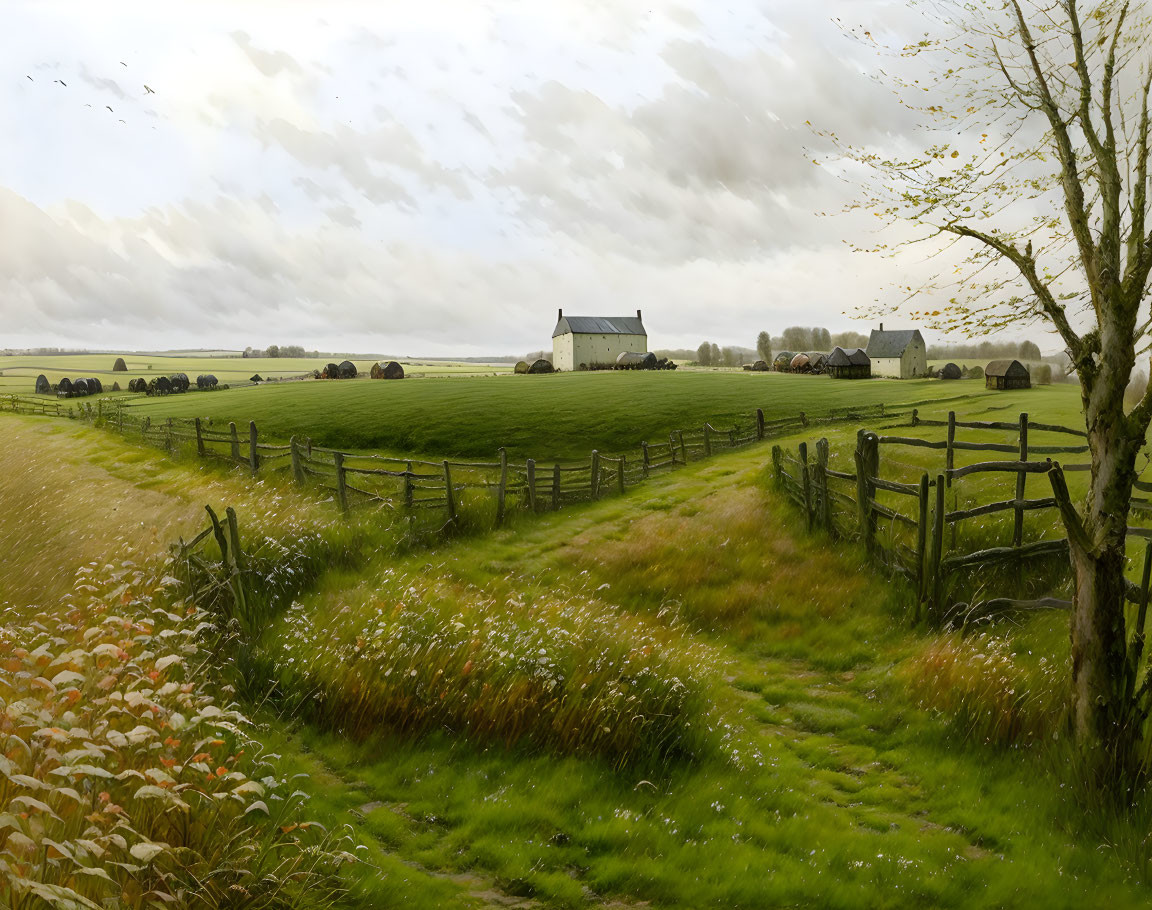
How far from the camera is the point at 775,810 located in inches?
250

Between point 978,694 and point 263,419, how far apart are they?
138ft

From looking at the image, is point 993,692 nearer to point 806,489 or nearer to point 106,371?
point 806,489

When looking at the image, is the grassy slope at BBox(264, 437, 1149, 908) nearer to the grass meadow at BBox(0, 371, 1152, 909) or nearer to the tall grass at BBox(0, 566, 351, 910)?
the grass meadow at BBox(0, 371, 1152, 909)

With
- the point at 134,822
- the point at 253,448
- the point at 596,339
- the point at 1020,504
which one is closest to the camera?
the point at 134,822

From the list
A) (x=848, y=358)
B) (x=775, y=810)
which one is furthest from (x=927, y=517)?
(x=848, y=358)

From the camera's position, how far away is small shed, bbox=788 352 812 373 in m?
79.9

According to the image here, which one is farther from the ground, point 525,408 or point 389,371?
point 389,371

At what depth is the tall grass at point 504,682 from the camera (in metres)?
7.16

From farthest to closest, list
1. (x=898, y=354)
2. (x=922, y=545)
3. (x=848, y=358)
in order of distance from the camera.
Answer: (x=898, y=354)
(x=848, y=358)
(x=922, y=545)

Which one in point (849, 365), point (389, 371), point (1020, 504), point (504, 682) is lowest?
point (504, 682)

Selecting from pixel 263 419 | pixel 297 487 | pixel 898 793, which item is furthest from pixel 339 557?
pixel 263 419

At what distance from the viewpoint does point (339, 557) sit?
1245 cm

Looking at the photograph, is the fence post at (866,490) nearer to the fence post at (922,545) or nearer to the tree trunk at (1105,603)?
the fence post at (922,545)

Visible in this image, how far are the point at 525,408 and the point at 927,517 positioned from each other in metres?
33.4
